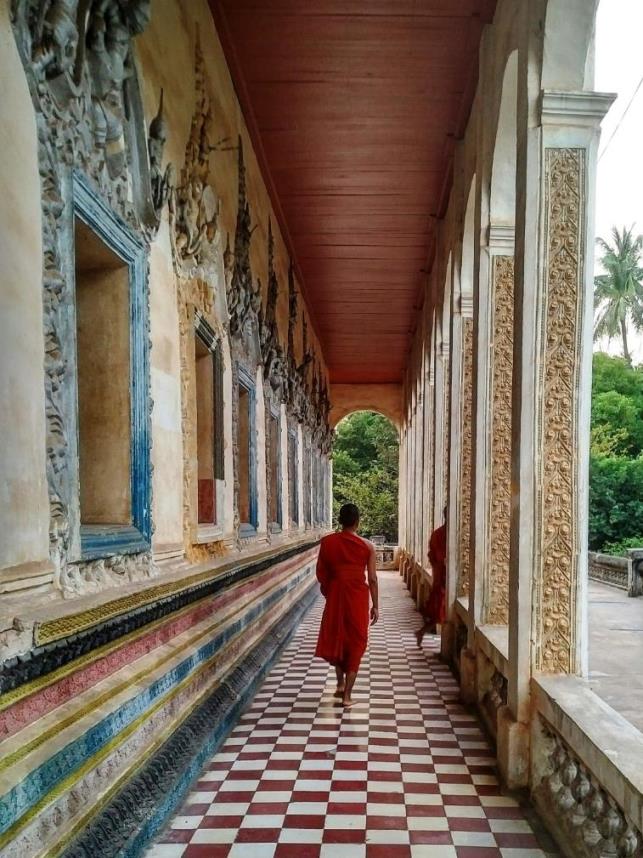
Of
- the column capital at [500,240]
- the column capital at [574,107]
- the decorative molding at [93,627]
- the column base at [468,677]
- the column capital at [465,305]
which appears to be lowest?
the column base at [468,677]

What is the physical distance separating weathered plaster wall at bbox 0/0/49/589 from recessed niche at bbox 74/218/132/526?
3.82 feet

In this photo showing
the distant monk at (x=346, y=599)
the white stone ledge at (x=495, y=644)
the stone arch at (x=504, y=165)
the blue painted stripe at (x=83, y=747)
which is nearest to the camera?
the blue painted stripe at (x=83, y=747)

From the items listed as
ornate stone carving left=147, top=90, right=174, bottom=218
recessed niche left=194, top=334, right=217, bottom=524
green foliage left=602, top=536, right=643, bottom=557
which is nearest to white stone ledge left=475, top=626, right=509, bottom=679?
recessed niche left=194, top=334, right=217, bottom=524

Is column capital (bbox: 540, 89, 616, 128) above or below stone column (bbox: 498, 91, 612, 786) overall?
above

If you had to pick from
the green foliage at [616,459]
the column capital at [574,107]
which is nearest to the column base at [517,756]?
the column capital at [574,107]

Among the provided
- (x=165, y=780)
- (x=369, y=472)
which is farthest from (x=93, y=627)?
(x=369, y=472)

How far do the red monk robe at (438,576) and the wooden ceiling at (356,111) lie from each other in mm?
4087

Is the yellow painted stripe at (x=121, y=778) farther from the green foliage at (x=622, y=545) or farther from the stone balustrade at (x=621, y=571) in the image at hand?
the green foliage at (x=622, y=545)

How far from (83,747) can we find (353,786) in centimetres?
206

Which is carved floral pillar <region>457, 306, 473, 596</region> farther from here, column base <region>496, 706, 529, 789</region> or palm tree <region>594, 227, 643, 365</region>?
palm tree <region>594, 227, 643, 365</region>

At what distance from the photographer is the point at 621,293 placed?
135 feet

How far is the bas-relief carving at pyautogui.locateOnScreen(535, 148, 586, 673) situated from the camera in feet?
14.5

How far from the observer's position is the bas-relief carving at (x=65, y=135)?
9.84 ft

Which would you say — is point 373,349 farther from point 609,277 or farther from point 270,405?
point 609,277
